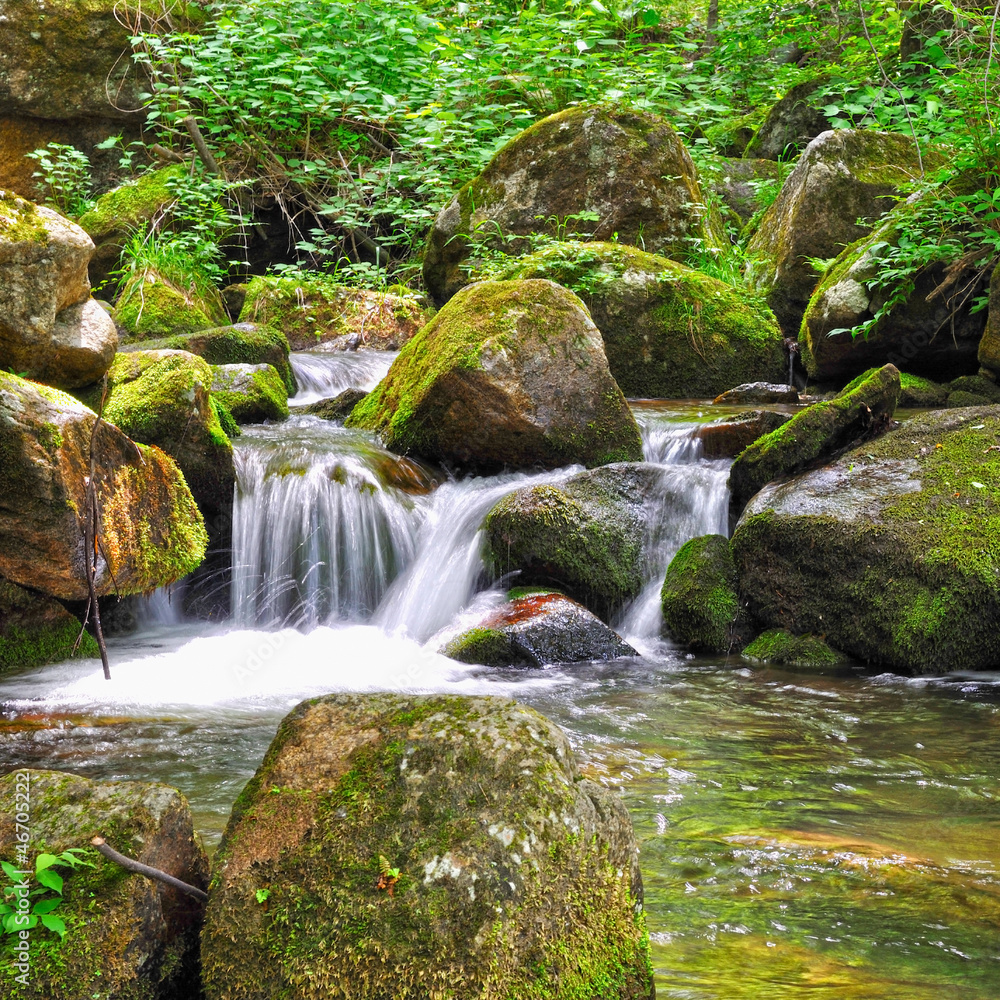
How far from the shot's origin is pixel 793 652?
5426 millimetres

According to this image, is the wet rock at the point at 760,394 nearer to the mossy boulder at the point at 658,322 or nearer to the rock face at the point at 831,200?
the mossy boulder at the point at 658,322

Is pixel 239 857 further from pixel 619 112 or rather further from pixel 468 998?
pixel 619 112

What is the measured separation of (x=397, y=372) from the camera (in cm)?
813

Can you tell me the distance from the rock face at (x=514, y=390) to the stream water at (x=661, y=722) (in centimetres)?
26

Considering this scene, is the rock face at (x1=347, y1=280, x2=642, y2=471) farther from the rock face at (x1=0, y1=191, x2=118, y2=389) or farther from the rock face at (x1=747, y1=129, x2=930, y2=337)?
the rock face at (x1=747, y1=129, x2=930, y2=337)

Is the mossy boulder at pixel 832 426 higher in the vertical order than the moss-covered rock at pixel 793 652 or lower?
higher

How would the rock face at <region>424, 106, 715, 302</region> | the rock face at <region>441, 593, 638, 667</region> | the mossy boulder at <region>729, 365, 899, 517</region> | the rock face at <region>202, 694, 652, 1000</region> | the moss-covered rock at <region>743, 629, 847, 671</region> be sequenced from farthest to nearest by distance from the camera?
the rock face at <region>424, 106, 715, 302</region> → the mossy boulder at <region>729, 365, 899, 517</region> → the rock face at <region>441, 593, 638, 667</region> → the moss-covered rock at <region>743, 629, 847, 671</region> → the rock face at <region>202, 694, 652, 1000</region>

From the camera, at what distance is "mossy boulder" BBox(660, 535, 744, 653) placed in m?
5.78

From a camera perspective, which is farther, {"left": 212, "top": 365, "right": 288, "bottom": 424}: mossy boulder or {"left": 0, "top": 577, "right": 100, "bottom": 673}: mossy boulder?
{"left": 212, "top": 365, "right": 288, "bottom": 424}: mossy boulder

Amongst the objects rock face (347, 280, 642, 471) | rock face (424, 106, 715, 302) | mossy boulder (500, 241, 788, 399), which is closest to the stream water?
rock face (347, 280, 642, 471)

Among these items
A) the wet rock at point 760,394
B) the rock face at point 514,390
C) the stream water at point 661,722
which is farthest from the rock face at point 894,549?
the wet rock at point 760,394

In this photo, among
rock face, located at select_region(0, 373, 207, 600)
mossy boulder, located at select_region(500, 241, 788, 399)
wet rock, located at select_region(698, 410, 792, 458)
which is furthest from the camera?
mossy boulder, located at select_region(500, 241, 788, 399)

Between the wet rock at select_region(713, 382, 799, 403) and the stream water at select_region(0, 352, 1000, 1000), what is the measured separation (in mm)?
561

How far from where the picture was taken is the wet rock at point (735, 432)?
7.26m
